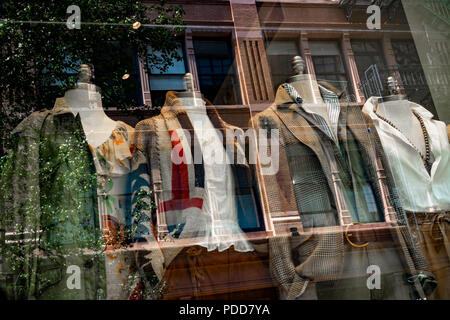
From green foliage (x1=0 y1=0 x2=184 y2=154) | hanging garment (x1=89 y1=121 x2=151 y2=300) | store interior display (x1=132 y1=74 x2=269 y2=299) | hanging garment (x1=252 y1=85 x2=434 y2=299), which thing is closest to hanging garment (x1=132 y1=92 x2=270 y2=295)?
store interior display (x1=132 y1=74 x2=269 y2=299)

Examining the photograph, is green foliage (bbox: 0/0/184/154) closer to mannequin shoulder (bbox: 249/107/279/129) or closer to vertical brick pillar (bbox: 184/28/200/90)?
vertical brick pillar (bbox: 184/28/200/90)

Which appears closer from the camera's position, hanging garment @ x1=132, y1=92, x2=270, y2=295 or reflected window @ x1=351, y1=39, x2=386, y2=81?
hanging garment @ x1=132, y1=92, x2=270, y2=295

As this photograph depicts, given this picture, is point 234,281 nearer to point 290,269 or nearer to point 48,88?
point 290,269

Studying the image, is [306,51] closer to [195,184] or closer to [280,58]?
[280,58]

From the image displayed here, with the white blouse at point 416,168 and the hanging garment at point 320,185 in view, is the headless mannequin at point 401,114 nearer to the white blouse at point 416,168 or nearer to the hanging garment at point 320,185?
the white blouse at point 416,168

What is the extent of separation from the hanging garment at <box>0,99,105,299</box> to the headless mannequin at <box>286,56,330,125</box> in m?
1.65

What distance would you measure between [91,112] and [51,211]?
2.36ft

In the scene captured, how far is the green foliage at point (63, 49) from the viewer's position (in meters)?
3.53

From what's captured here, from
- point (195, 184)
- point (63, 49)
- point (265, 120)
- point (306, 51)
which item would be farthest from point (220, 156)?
point (63, 49)

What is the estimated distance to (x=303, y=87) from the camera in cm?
407

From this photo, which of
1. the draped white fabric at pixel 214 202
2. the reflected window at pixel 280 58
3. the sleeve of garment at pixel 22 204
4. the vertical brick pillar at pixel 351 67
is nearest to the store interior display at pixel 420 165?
the vertical brick pillar at pixel 351 67

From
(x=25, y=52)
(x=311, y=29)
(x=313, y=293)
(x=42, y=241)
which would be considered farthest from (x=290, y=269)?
(x=25, y=52)

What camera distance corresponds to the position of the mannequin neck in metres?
3.53

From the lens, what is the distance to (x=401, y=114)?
4.18 meters
